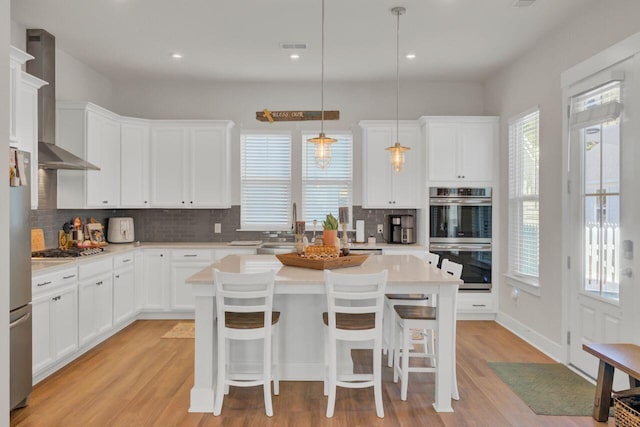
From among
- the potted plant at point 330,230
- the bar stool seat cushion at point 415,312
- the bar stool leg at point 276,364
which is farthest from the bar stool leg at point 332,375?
the potted plant at point 330,230

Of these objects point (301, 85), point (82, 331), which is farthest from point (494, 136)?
point (82, 331)

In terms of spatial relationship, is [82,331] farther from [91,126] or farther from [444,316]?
[444,316]

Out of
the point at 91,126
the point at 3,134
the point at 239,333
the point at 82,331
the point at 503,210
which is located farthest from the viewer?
the point at 503,210

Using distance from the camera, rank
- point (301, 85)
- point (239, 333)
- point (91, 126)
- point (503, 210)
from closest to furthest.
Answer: point (239, 333)
point (91, 126)
point (503, 210)
point (301, 85)

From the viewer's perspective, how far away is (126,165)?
5711 millimetres

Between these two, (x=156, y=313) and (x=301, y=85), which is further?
(x=301, y=85)

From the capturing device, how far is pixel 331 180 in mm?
6340

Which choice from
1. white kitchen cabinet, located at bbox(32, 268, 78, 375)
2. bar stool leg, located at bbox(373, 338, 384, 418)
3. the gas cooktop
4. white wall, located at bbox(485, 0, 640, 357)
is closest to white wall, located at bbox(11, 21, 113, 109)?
the gas cooktop

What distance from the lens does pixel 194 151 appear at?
594 centimetres

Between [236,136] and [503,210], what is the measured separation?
3669mm

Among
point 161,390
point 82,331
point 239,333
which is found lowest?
point 161,390

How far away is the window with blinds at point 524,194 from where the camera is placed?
4801mm

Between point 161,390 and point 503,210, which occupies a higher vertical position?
point 503,210

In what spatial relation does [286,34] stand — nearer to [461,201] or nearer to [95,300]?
[461,201]
